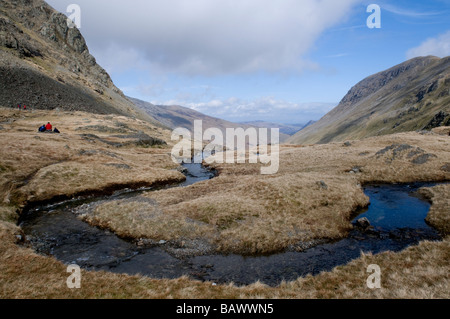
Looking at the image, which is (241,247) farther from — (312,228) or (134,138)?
(134,138)

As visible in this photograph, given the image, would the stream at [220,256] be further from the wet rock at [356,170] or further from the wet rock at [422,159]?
the wet rock at [422,159]

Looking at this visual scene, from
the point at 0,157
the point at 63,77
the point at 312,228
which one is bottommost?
the point at 312,228

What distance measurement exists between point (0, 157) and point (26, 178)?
593cm

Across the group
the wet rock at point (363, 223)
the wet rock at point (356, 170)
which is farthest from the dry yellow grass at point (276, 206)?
the wet rock at point (363, 223)

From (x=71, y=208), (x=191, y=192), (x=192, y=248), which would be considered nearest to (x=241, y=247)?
(x=192, y=248)

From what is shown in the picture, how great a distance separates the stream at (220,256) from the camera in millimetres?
17453

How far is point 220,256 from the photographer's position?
19922 millimetres

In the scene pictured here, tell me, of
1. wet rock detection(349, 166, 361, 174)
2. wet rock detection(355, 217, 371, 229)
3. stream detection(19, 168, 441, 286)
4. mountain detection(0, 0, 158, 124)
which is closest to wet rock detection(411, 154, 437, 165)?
wet rock detection(349, 166, 361, 174)

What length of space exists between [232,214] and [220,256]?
5983 millimetres

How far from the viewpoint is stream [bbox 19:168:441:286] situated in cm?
1745

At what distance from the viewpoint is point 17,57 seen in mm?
128375

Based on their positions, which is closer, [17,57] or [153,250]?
[153,250]

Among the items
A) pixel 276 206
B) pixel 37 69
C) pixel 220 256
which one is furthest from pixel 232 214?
pixel 37 69
